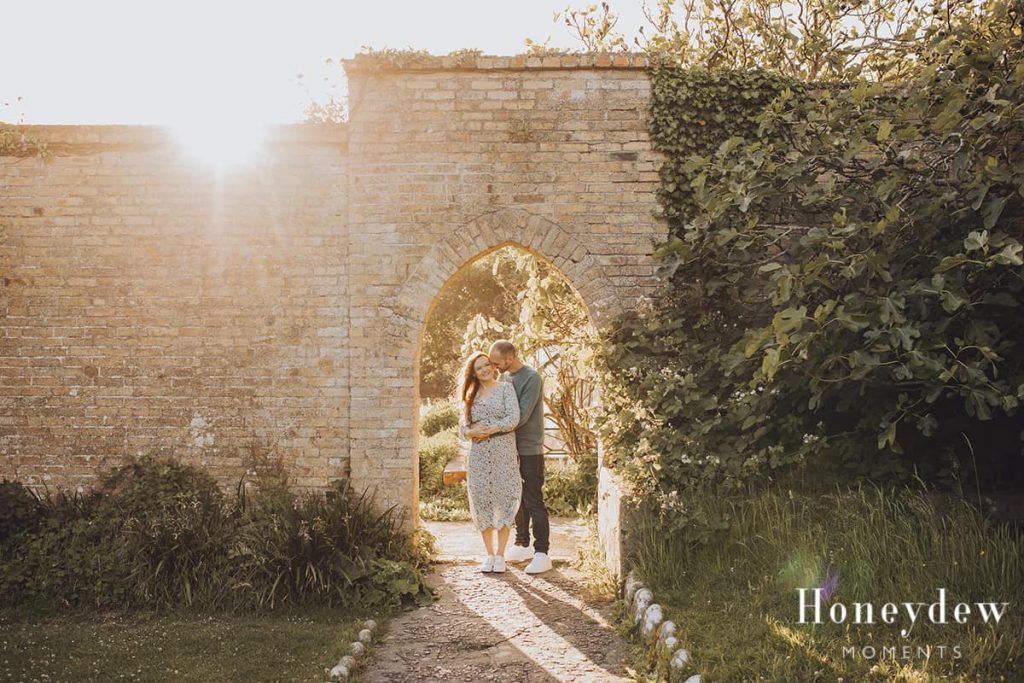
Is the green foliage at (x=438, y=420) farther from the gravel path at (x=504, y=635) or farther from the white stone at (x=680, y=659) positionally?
the white stone at (x=680, y=659)

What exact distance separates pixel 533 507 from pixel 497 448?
26.8 inches

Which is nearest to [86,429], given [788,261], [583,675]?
[583,675]

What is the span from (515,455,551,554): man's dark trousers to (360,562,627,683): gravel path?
34cm

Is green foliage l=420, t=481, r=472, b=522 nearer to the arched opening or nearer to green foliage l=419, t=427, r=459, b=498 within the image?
the arched opening

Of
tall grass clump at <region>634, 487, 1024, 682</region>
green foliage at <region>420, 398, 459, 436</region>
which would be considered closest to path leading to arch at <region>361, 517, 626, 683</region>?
tall grass clump at <region>634, 487, 1024, 682</region>

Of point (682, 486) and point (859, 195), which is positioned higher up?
point (859, 195)

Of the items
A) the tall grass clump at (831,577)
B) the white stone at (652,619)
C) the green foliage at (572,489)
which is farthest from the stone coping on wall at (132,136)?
the green foliage at (572,489)

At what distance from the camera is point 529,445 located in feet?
24.1

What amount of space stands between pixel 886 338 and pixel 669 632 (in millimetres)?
2261

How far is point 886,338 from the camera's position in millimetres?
5035

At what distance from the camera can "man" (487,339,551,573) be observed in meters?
7.13

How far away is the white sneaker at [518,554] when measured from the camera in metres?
7.46

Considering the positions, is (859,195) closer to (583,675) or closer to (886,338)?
(886,338)

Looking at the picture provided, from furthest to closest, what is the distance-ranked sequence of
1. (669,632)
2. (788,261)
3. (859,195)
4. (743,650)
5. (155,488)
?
(788,261)
(155,488)
(859,195)
(669,632)
(743,650)
